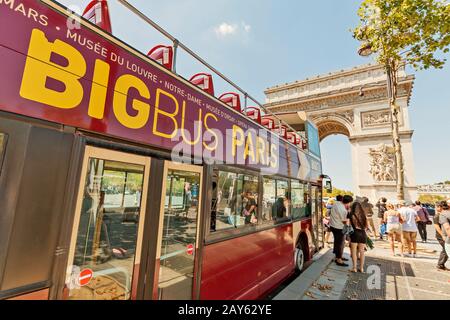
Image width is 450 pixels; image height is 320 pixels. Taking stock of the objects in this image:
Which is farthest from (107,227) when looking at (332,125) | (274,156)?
(332,125)

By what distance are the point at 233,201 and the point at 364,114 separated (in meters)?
24.1

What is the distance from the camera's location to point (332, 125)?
2616 centimetres

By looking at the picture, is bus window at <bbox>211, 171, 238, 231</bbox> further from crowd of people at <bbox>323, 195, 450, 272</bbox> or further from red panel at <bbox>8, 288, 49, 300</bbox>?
crowd of people at <bbox>323, 195, 450, 272</bbox>

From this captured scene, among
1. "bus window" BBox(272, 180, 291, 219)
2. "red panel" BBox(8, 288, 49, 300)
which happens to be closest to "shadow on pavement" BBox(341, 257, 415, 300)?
"bus window" BBox(272, 180, 291, 219)

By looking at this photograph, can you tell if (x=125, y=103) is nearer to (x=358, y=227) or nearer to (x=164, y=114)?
(x=164, y=114)

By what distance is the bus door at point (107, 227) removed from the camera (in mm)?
1495

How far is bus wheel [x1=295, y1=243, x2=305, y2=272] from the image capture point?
5.42 meters

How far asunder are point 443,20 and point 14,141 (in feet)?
37.4

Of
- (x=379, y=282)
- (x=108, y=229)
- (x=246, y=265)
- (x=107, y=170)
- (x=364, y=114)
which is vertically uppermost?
(x=364, y=114)

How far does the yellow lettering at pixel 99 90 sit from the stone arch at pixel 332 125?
81.8 feet

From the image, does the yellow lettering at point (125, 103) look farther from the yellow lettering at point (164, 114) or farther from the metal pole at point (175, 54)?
the metal pole at point (175, 54)

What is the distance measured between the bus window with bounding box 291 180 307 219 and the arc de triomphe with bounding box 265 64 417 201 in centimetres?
1506

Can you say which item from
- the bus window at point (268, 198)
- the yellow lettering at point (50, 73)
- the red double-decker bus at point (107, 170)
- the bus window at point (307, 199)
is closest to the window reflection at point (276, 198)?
the bus window at point (268, 198)

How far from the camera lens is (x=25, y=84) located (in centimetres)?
124
